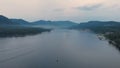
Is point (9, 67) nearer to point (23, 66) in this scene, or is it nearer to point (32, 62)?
point (23, 66)

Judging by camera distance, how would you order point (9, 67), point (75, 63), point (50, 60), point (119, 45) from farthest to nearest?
point (119, 45), point (50, 60), point (75, 63), point (9, 67)

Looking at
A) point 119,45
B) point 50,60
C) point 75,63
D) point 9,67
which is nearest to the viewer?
point 9,67

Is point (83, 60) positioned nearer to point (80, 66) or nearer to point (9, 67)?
point (80, 66)

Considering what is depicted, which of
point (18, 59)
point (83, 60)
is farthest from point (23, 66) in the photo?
point (83, 60)

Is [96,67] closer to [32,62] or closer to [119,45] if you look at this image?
[32,62]

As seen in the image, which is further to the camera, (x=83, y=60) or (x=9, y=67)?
(x=83, y=60)

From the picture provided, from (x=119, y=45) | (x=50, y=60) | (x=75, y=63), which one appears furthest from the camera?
(x=119, y=45)

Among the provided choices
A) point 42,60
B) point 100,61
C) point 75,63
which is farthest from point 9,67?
point 100,61

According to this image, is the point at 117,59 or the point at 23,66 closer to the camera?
the point at 23,66

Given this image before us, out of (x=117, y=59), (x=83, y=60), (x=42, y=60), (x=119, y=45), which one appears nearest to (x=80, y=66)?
(x=83, y=60)
